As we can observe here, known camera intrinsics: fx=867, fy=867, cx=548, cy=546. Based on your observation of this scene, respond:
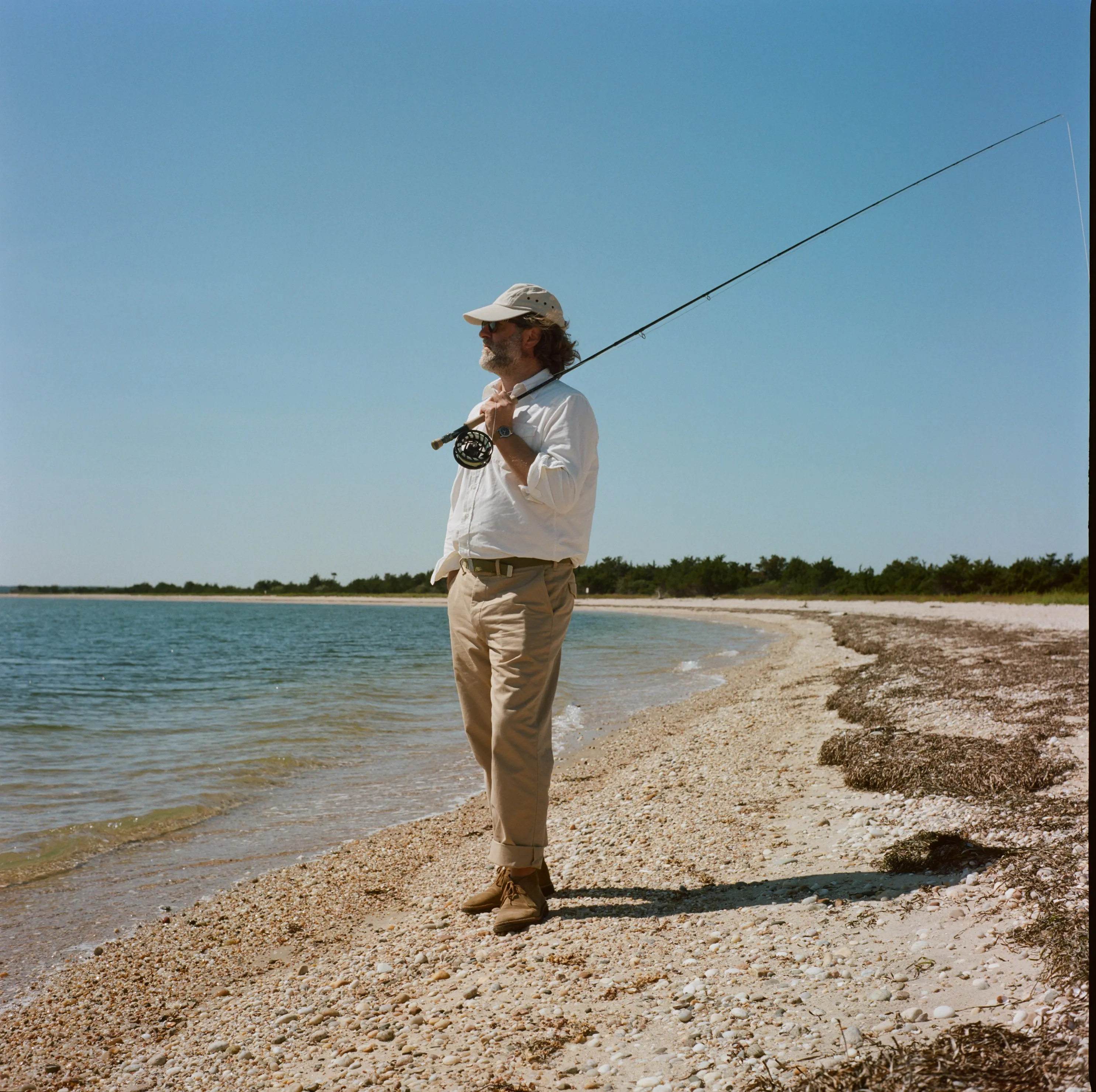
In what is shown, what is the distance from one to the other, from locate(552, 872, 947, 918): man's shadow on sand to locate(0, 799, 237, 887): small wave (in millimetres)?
3134

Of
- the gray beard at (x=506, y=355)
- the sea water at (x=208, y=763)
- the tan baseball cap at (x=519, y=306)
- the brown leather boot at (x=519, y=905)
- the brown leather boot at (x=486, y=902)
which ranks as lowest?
the sea water at (x=208, y=763)

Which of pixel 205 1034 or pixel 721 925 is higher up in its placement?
pixel 721 925

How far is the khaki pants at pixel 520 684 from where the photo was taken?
120 inches

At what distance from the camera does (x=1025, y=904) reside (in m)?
2.55

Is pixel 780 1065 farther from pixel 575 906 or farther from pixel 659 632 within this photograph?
pixel 659 632

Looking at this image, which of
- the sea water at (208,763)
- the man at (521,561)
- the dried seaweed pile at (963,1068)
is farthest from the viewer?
the sea water at (208,763)

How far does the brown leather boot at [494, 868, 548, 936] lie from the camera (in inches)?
118

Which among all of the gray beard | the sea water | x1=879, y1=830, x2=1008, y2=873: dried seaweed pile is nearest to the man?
the gray beard

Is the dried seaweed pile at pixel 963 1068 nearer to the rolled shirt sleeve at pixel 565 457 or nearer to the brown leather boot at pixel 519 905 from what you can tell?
the brown leather boot at pixel 519 905

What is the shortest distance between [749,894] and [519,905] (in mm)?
830

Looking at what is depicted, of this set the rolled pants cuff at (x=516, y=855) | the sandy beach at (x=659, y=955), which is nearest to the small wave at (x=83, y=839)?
the sandy beach at (x=659, y=955)

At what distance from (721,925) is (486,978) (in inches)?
30.4

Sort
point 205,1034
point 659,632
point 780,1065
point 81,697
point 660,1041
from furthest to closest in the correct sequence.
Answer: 1. point 659,632
2. point 81,697
3. point 205,1034
4. point 660,1041
5. point 780,1065

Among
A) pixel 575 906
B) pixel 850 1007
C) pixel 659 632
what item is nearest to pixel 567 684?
pixel 575 906
